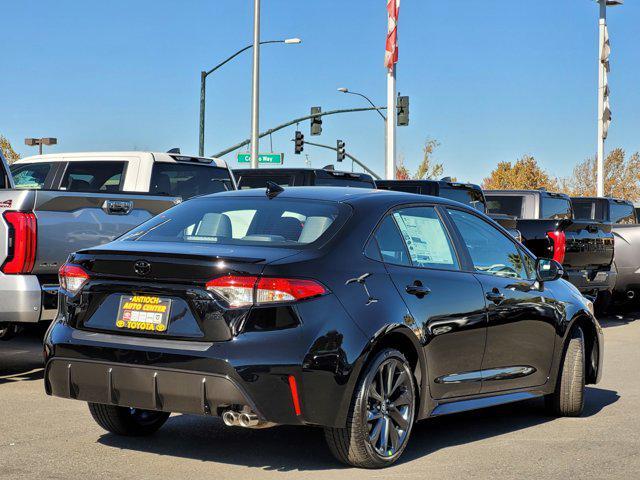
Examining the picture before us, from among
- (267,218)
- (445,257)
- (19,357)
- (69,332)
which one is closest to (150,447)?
(69,332)

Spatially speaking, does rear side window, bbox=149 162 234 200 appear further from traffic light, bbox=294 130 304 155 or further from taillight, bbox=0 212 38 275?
traffic light, bbox=294 130 304 155

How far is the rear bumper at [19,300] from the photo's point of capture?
8.90 metres

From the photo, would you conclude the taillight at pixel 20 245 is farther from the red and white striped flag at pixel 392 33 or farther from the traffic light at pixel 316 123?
the traffic light at pixel 316 123

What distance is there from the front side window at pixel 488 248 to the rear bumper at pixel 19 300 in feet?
11.1

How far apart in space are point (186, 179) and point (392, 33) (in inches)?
510

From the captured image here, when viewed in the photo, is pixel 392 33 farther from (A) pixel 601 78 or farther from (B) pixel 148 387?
(B) pixel 148 387

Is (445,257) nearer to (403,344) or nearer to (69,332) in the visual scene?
(403,344)

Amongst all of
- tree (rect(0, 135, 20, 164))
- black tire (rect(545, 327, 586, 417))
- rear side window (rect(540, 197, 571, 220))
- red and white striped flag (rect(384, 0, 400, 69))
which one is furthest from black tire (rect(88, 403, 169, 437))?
tree (rect(0, 135, 20, 164))

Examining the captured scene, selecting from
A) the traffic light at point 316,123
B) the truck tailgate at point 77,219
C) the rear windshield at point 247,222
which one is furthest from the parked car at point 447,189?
the traffic light at point 316,123

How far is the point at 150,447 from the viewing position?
6.89 meters

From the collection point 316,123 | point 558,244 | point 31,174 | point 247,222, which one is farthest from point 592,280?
point 316,123

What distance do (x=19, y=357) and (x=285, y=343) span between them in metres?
6.44

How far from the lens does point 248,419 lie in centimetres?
583

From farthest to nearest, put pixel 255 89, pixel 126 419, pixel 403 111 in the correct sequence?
pixel 403 111
pixel 255 89
pixel 126 419
